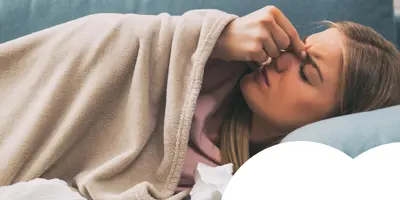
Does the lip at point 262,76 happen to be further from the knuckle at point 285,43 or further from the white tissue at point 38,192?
the white tissue at point 38,192

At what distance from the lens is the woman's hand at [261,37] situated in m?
0.82

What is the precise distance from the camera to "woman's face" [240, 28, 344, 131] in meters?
0.84

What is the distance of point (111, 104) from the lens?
33.6 inches

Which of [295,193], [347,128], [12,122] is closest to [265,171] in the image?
[295,193]

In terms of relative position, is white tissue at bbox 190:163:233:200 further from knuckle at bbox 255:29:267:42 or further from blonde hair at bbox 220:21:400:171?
knuckle at bbox 255:29:267:42

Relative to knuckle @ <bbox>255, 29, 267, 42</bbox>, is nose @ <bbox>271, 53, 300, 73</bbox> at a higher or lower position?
lower

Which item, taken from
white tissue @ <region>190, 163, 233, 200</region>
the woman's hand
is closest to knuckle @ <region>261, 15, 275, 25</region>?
the woman's hand

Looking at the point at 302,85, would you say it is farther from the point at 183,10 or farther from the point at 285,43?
the point at 183,10

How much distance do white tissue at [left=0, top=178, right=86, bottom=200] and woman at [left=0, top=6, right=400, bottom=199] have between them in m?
0.13

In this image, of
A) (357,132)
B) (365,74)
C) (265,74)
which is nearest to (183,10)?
(265,74)

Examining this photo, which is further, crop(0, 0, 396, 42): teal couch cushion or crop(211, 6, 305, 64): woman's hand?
crop(0, 0, 396, 42): teal couch cushion

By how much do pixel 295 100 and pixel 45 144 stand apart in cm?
46

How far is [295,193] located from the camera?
40cm

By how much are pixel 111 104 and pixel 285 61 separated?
1.09ft
